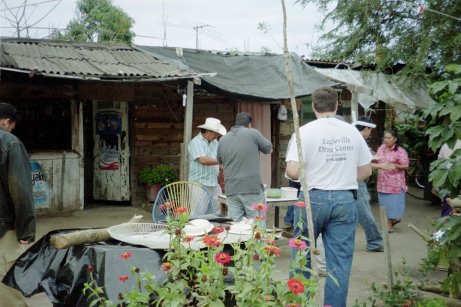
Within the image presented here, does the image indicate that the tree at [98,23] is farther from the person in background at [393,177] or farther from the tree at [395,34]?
the person in background at [393,177]

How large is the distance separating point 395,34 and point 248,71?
168 inches

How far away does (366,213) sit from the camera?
7.20m

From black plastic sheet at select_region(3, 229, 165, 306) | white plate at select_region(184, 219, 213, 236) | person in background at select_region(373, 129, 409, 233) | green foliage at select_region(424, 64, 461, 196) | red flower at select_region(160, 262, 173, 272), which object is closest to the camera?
red flower at select_region(160, 262, 173, 272)

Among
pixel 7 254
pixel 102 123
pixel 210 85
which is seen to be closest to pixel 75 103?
pixel 102 123

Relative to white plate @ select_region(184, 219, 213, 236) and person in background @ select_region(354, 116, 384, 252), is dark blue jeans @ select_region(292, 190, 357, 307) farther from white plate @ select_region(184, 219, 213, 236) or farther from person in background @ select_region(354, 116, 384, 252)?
person in background @ select_region(354, 116, 384, 252)

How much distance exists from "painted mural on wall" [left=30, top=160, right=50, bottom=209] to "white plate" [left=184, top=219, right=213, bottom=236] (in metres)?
6.63

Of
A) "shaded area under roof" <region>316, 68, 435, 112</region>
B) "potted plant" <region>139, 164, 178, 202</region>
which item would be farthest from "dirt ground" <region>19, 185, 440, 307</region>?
"shaded area under roof" <region>316, 68, 435, 112</region>

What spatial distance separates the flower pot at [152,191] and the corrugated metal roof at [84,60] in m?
2.52

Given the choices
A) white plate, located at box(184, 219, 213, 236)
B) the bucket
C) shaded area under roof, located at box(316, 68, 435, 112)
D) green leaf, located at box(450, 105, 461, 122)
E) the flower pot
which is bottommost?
the flower pot

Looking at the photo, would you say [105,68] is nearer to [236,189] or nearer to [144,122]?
A: [144,122]

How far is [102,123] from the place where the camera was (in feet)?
36.6

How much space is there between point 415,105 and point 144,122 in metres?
6.25

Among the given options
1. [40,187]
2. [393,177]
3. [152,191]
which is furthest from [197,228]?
[152,191]

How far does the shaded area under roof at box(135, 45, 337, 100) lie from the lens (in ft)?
32.7
